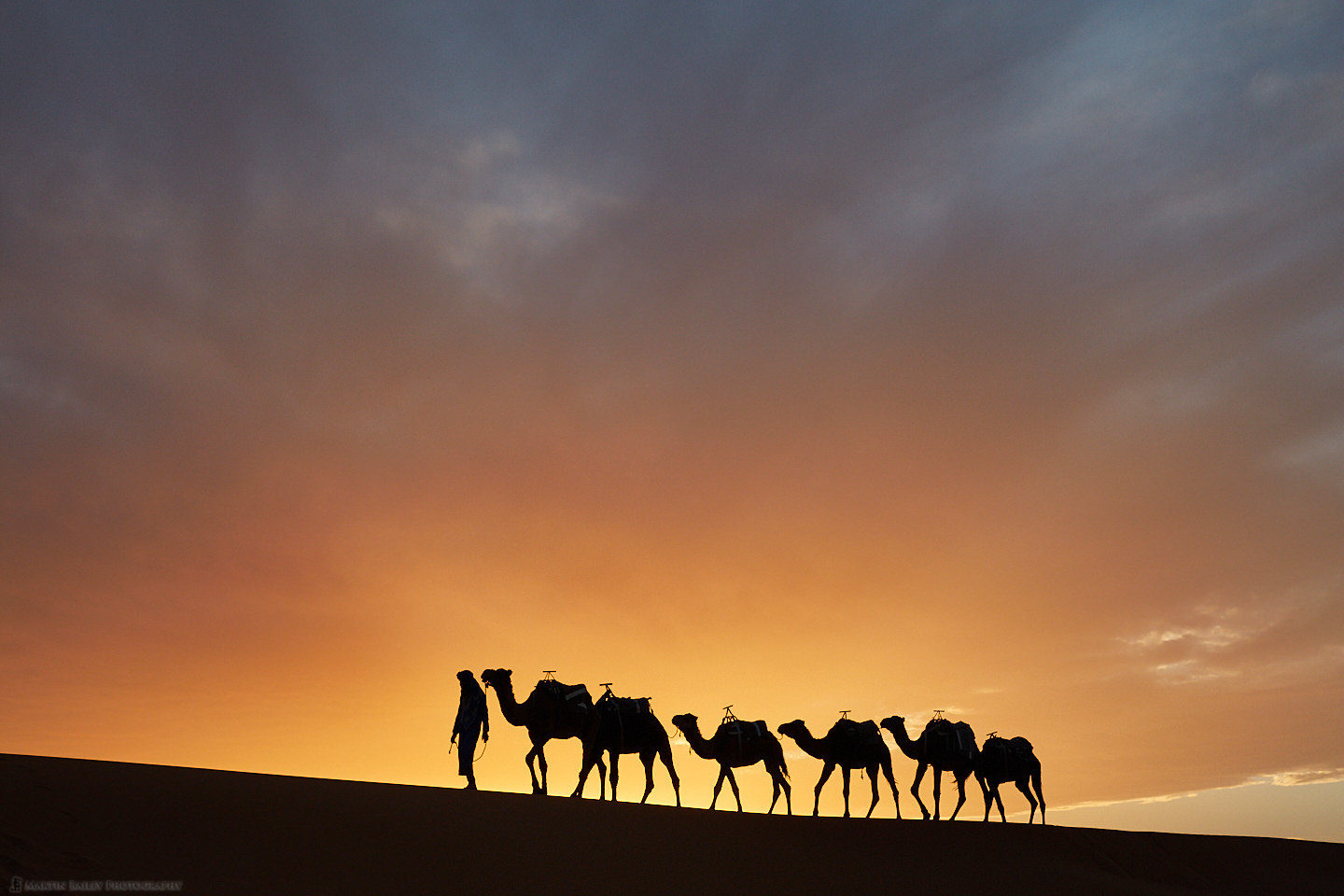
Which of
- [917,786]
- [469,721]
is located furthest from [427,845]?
[917,786]

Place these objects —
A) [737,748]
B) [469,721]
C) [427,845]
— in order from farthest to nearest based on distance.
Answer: [737,748]
[469,721]
[427,845]

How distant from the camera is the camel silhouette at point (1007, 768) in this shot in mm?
25828

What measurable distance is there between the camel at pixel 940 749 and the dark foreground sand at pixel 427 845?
3.74 m

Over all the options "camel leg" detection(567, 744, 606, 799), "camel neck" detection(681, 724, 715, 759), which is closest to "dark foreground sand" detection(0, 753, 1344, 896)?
"camel leg" detection(567, 744, 606, 799)

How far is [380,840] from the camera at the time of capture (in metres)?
11.1

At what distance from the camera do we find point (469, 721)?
18.7 metres

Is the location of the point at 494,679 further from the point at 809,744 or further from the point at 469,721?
the point at 809,744

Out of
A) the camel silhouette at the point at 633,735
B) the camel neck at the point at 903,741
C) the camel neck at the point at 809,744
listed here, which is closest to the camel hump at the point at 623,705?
the camel silhouette at the point at 633,735

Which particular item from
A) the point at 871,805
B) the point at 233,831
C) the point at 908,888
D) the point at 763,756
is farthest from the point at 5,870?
the point at 871,805

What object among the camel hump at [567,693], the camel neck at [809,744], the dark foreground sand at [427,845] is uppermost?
the camel hump at [567,693]

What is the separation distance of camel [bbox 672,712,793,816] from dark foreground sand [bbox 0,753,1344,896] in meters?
3.43

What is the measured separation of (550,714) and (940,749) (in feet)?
38.2

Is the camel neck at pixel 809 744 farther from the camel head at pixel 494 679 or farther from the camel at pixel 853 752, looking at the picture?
the camel head at pixel 494 679

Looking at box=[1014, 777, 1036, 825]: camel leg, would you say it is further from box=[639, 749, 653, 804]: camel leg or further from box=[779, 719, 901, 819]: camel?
box=[639, 749, 653, 804]: camel leg
